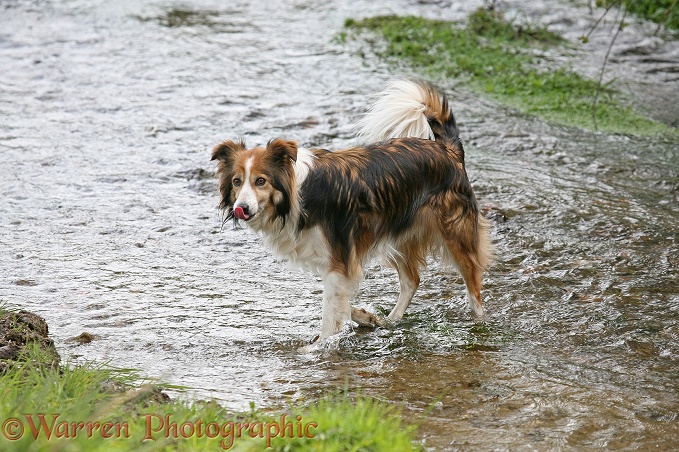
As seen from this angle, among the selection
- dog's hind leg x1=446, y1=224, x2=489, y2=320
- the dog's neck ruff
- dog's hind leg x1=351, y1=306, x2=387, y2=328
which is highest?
the dog's neck ruff

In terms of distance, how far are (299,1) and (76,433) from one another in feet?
48.4

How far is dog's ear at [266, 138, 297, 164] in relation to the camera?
5926 mm

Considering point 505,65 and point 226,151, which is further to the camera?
point 505,65

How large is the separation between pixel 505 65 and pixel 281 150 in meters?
8.01

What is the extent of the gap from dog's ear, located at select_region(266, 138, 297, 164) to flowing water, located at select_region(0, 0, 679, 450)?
1.31 m

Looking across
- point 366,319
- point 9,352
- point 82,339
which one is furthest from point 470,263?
point 9,352

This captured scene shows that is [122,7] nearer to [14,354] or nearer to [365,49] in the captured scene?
[365,49]

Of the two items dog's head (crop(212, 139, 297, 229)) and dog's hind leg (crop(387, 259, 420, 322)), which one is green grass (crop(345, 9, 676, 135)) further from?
dog's head (crop(212, 139, 297, 229))

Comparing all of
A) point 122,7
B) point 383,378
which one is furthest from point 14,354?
point 122,7

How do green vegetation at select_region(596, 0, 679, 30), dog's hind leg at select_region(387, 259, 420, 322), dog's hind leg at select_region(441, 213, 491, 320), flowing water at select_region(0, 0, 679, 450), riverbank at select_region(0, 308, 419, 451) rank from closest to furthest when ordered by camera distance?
riverbank at select_region(0, 308, 419, 451) < flowing water at select_region(0, 0, 679, 450) < dog's hind leg at select_region(441, 213, 491, 320) < dog's hind leg at select_region(387, 259, 420, 322) < green vegetation at select_region(596, 0, 679, 30)

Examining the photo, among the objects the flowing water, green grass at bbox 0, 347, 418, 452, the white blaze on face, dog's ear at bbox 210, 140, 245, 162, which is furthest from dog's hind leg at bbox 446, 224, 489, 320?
green grass at bbox 0, 347, 418, 452

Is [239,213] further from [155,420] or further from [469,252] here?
[469,252]

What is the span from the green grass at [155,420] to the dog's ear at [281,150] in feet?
6.09

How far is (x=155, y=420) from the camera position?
14.1 feet
